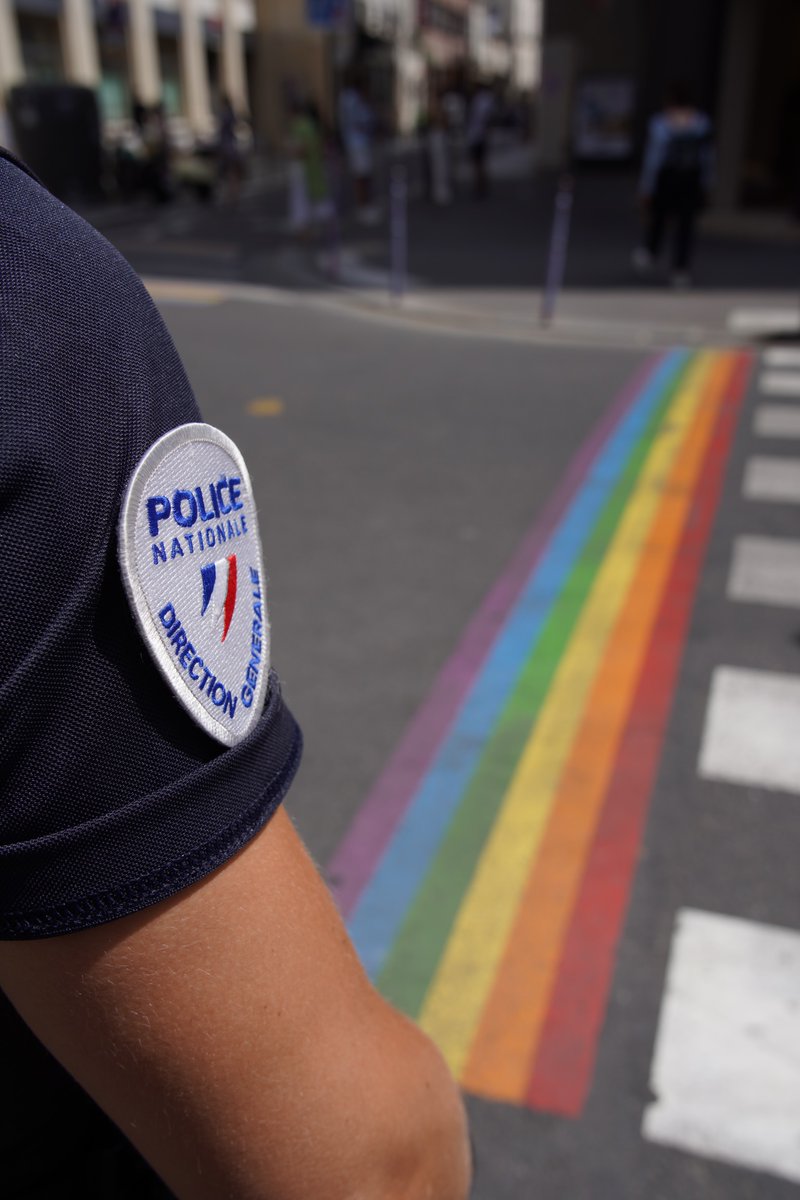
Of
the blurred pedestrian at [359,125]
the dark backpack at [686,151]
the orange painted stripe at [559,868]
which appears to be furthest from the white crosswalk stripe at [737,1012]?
the blurred pedestrian at [359,125]

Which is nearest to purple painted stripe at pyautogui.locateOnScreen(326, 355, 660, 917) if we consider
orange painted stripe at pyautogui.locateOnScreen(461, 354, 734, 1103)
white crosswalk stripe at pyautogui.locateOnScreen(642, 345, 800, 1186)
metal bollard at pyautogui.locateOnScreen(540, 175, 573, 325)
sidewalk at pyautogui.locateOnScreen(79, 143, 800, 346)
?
orange painted stripe at pyautogui.locateOnScreen(461, 354, 734, 1103)

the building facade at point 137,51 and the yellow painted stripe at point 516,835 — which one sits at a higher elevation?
the building facade at point 137,51

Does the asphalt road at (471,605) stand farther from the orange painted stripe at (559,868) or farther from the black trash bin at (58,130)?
the black trash bin at (58,130)

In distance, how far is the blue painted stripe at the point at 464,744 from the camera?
2.65 meters

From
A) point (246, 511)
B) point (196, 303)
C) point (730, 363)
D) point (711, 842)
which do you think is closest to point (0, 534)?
point (246, 511)

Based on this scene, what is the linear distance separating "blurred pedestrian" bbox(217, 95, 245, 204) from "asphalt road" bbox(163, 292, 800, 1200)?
1287 cm

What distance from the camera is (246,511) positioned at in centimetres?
71

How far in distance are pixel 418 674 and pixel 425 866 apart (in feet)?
3.49

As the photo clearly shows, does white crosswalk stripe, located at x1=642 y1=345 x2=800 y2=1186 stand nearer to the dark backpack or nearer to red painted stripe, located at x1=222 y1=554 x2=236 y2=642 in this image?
red painted stripe, located at x1=222 y1=554 x2=236 y2=642

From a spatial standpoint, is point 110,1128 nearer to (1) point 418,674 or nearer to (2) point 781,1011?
(2) point 781,1011

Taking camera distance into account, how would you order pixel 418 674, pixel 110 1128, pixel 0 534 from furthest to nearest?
1. pixel 418 674
2. pixel 110 1128
3. pixel 0 534

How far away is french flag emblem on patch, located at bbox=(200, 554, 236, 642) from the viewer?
66 centimetres

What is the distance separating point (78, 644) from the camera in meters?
0.58

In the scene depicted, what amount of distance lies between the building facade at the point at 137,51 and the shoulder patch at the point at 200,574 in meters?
25.6
